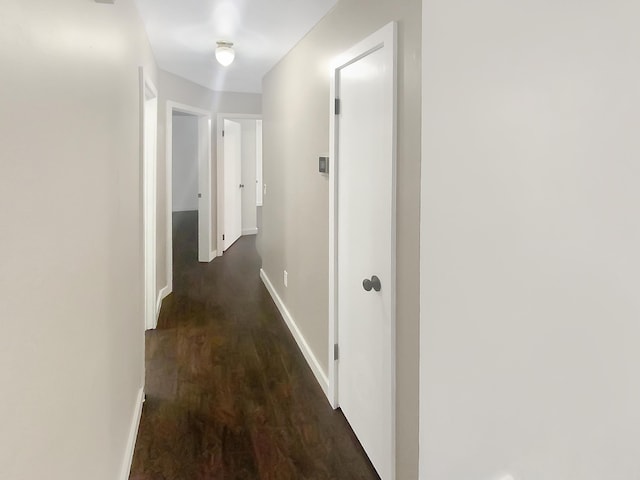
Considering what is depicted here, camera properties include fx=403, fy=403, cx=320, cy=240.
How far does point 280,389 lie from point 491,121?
2258 mm

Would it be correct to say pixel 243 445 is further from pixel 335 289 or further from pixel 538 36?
pixel 538 36

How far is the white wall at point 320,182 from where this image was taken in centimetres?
150

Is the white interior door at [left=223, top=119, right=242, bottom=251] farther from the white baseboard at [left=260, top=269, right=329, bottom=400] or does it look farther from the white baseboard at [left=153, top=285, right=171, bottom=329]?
the white baseboard at [left=260, top=269, right=329, bottom=400]

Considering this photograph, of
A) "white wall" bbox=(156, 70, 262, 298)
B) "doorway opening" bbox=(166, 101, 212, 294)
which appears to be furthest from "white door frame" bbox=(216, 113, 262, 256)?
"doorway opening" bbox=(166, 101, 212, 294)

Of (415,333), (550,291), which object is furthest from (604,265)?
(415,333)

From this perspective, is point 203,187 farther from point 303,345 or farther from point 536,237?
point 536,237

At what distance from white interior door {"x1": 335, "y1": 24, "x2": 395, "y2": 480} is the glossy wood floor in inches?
8.4

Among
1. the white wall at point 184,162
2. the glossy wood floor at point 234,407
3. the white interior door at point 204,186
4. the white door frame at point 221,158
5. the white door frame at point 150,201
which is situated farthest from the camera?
the white wall at point 184,162

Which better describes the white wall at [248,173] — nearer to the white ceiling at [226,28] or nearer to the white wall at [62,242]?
the white ceiling at [226,28]

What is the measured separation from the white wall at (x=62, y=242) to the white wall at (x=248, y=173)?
5.55 m

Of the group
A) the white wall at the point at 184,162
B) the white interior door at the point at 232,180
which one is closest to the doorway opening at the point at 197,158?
the white wall at the point at 184,162

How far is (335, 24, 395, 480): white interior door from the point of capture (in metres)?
1.66

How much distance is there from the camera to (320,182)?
8.39ft

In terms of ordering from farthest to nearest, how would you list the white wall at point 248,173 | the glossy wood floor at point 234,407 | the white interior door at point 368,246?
the white wall at point 248,173
the glossy wood floor at point 234,407
the white interior door at point 368,246
